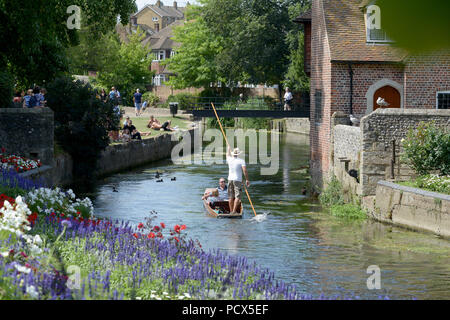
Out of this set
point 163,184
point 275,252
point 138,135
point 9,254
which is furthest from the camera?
point 138,135

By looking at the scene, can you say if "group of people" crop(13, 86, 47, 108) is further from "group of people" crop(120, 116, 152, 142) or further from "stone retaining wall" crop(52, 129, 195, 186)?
"group of people" crop(120, 116, 152, 142)

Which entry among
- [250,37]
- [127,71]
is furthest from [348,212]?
[127,71]

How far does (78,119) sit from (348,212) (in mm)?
11935

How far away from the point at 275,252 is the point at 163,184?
1289 cm

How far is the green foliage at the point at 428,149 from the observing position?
18234 mm

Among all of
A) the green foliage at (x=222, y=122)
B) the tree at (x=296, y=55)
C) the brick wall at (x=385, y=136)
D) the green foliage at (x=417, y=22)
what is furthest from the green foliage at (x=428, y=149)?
the green foliage at (x=222, y=122)

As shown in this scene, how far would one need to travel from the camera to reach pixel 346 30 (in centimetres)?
2523

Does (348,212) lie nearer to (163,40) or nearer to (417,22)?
(417,22)

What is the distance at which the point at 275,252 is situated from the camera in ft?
49.8

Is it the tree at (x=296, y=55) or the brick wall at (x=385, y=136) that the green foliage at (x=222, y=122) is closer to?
the tree at (x=296, y=55)

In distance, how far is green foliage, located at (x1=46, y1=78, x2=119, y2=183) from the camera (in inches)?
1032

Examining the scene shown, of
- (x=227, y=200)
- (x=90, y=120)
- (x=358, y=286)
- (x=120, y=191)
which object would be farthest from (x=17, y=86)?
(x=358, y=286)

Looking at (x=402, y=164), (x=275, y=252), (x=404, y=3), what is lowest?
(x=275, y=252)

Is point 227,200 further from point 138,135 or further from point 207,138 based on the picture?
point 207,138
